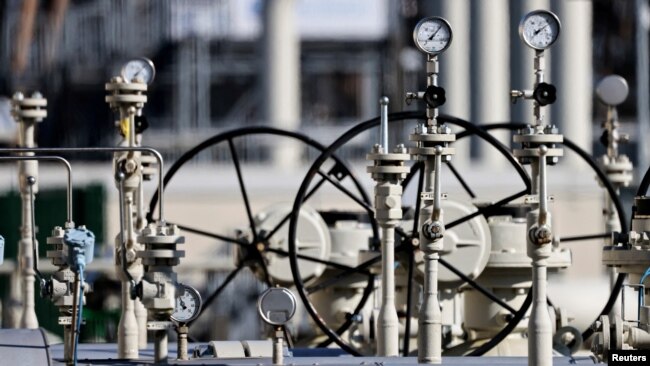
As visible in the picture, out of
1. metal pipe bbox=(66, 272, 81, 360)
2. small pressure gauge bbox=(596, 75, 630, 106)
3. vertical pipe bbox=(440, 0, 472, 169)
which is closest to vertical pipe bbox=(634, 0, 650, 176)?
vertical pipe bbox=(440, 0, 472, 169)

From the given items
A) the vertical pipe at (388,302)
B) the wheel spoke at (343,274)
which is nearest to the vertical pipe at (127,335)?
the vertical pipe at (388,302)

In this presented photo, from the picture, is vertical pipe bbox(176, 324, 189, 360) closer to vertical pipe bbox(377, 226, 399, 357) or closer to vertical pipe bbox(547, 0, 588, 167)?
vertical pipe bbox(377, 226, 399, 357)

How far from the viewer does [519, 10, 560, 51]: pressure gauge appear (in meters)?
14.9

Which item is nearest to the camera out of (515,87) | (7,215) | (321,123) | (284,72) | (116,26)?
(7,215)

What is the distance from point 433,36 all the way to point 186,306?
3.03 m

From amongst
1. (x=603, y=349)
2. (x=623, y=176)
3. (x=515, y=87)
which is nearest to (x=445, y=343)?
(x=623, y=176)

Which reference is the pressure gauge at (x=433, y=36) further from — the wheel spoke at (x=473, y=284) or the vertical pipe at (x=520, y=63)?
the vertical pipe at (x=520, y=63)

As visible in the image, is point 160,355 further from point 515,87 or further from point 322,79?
point 322,79

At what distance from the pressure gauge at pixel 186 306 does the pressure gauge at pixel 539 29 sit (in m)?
3.33

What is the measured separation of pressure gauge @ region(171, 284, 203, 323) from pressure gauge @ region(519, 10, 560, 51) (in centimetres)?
333

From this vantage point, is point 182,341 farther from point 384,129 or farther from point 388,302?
point 384,129

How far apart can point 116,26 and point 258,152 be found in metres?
5.07

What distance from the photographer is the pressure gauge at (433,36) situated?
590 inches

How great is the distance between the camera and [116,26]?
46.2 m
